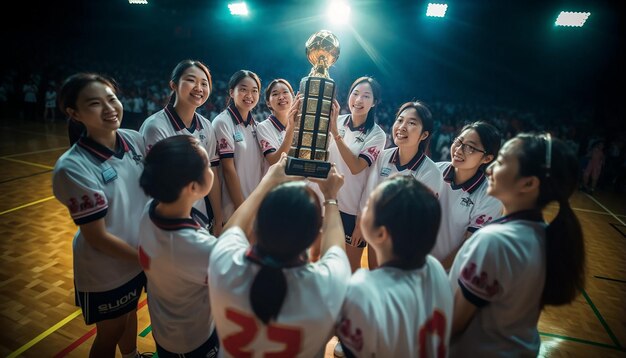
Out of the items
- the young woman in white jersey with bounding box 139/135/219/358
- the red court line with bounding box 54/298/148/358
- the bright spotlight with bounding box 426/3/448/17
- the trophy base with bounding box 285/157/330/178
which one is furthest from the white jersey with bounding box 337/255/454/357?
the bright spotlight with bounding box 426/3/448/17

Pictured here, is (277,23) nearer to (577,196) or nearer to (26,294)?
(577,196)

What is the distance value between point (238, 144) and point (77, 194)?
49.3 inches

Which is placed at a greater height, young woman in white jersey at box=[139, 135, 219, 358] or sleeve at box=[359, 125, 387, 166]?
sleeve at box=[359, 125, 387, 166]

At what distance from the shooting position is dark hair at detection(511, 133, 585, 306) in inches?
49.8

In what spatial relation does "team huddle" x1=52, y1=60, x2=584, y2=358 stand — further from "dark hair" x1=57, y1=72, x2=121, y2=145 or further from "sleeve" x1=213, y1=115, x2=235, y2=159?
"sleeve" x1=213, y1=115, x2=235, y2=159

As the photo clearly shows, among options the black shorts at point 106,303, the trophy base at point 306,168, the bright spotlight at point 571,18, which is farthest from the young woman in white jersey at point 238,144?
the bright spotlight at point 571,18

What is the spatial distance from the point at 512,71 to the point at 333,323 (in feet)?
58.0

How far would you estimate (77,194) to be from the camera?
1597 millimetres

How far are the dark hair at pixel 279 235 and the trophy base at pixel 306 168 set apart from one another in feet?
2.54

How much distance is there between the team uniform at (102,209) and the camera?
5.26 ft

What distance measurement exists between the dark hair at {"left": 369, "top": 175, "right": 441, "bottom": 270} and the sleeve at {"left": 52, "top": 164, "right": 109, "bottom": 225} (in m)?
1.46

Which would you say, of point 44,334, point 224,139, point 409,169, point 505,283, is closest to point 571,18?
point 409,169

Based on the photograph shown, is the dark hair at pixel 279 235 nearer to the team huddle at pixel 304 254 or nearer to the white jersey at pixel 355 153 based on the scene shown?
the team huddle at pixel 304 254

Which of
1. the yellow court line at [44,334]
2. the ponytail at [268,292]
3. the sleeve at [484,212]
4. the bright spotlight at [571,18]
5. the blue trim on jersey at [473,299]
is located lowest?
the yellow court line at [44,334]
